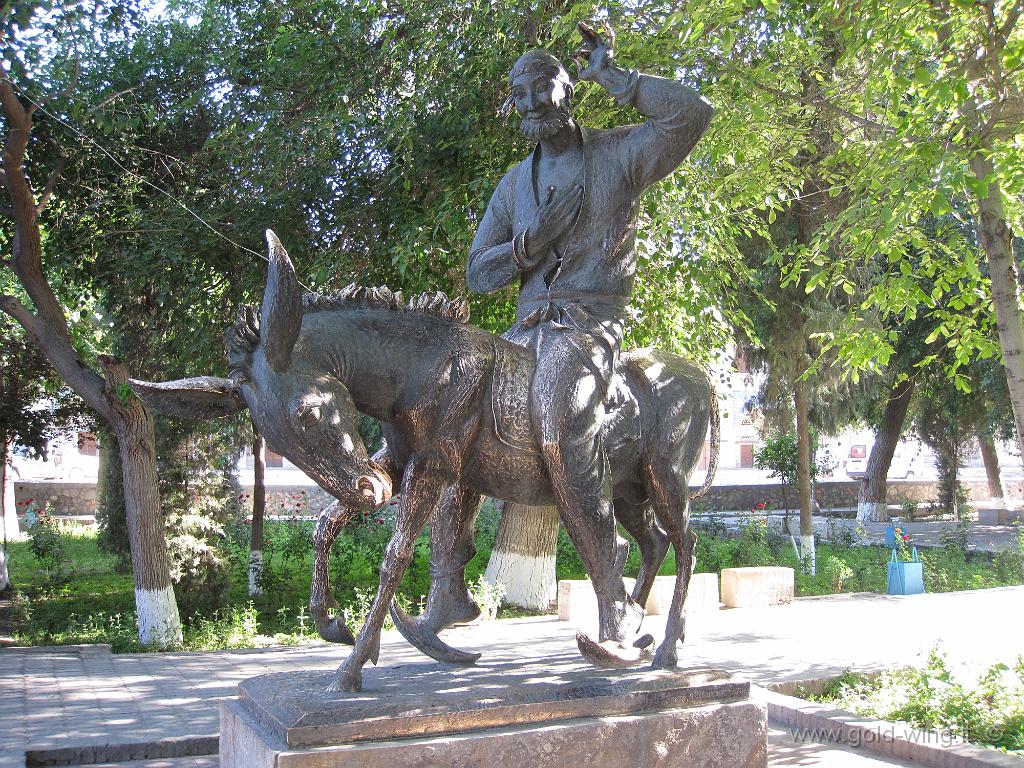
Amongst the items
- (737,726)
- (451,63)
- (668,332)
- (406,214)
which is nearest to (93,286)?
(406,214)

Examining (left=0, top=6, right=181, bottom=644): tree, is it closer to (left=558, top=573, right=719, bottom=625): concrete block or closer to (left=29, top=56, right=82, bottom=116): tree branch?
(left=29, top=56, right=82, bottom=116): tree branch

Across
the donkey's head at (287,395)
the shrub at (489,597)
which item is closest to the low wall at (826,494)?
the shrub at (489,597)

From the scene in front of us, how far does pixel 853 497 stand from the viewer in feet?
116

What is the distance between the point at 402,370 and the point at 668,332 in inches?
281

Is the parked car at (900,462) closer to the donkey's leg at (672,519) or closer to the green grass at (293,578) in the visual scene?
the green grass at (293,578)

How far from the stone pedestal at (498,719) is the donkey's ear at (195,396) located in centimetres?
109

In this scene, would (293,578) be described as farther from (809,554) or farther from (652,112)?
(652,112)

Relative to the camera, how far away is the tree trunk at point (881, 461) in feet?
83.3

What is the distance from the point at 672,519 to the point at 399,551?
135cm

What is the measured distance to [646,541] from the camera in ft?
15.4

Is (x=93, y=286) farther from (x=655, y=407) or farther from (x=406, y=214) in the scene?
(x=655, y=407)

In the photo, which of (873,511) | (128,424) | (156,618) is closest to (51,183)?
(128,424)

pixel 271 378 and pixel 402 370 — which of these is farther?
pixel 402 370

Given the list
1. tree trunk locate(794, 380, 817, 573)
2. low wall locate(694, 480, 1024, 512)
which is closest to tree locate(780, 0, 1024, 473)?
tree trunk locate(794, 380, 817, 573)
